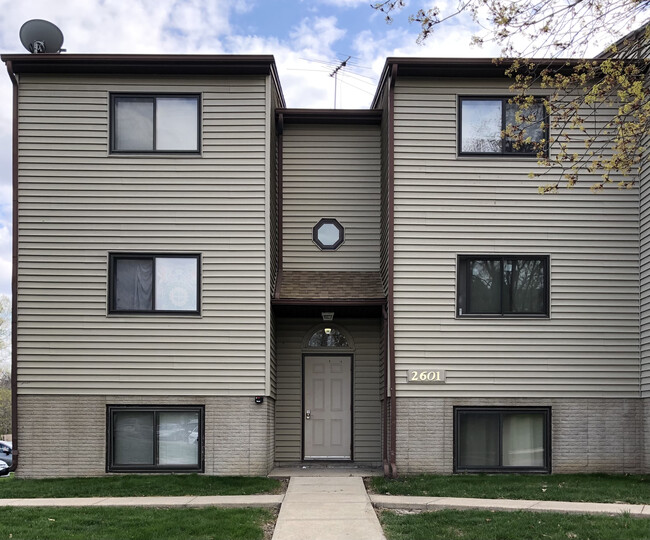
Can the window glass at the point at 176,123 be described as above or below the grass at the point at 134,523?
above

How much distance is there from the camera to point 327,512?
1005cm

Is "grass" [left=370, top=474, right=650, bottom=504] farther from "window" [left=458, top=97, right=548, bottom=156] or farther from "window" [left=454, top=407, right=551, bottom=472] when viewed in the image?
"window" [left=458, top=97, right=548, bottom=156]

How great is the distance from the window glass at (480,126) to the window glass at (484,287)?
2055 millimetres

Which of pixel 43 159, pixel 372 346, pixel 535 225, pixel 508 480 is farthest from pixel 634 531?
pixel 43 159

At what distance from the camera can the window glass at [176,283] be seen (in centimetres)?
1420

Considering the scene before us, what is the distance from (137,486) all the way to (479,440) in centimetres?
580

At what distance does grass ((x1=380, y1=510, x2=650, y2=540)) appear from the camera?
8789 mm

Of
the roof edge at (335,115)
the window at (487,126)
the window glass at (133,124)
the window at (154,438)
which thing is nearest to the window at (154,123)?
the window glass at (133,124)

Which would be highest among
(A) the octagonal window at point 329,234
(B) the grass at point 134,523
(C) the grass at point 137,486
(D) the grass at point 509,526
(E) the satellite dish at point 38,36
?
(E) the satellite dish at point 38,36

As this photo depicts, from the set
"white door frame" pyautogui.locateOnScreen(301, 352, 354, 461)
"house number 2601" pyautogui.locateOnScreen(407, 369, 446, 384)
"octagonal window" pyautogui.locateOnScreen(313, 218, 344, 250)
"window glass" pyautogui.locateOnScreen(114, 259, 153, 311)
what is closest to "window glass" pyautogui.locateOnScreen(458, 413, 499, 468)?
"house number 2601" pyautogui.locateOnScreen(407, 369, 446, 384)

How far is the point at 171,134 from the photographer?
14461 millimetres

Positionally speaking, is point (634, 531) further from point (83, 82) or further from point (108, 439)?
point (83, 82)

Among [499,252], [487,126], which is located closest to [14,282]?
[499,252]

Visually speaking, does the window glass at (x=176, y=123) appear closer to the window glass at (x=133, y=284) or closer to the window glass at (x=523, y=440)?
the window glass at (x=133, y=284)
